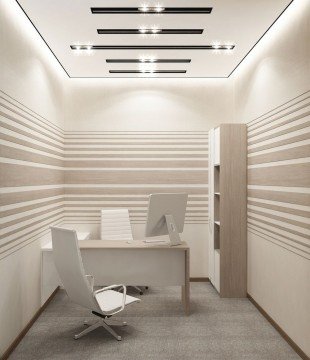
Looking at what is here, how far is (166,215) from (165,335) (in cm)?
140

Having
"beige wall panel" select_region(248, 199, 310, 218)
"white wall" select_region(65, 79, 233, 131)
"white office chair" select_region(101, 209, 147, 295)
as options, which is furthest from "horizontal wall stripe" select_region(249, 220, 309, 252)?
"white wall" select_region(65, 79, 233, 131)

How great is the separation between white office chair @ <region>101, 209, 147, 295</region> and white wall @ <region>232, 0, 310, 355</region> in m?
2.01

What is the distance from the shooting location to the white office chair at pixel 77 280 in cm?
438

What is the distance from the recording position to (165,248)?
5422mm

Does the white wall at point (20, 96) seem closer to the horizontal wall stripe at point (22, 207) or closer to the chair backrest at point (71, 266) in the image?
the horizontal wall stripe at point (22, 207)

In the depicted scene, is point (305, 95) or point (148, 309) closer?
point (305, 95)

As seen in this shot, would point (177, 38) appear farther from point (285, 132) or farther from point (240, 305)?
point (240, 305)

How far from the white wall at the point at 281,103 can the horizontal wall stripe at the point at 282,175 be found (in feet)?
2.36

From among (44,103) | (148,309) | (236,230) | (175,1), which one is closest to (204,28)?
(175,1)

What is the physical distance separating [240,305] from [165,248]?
142 cm

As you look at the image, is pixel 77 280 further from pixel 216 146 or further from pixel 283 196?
pixel 216 146

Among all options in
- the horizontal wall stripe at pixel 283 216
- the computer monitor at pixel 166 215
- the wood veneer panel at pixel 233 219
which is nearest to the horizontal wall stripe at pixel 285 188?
the horizontal wall stripe at pixel 283 216

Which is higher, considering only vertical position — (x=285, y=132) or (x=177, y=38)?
(x=177, y=38)

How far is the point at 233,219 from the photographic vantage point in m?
6.27
